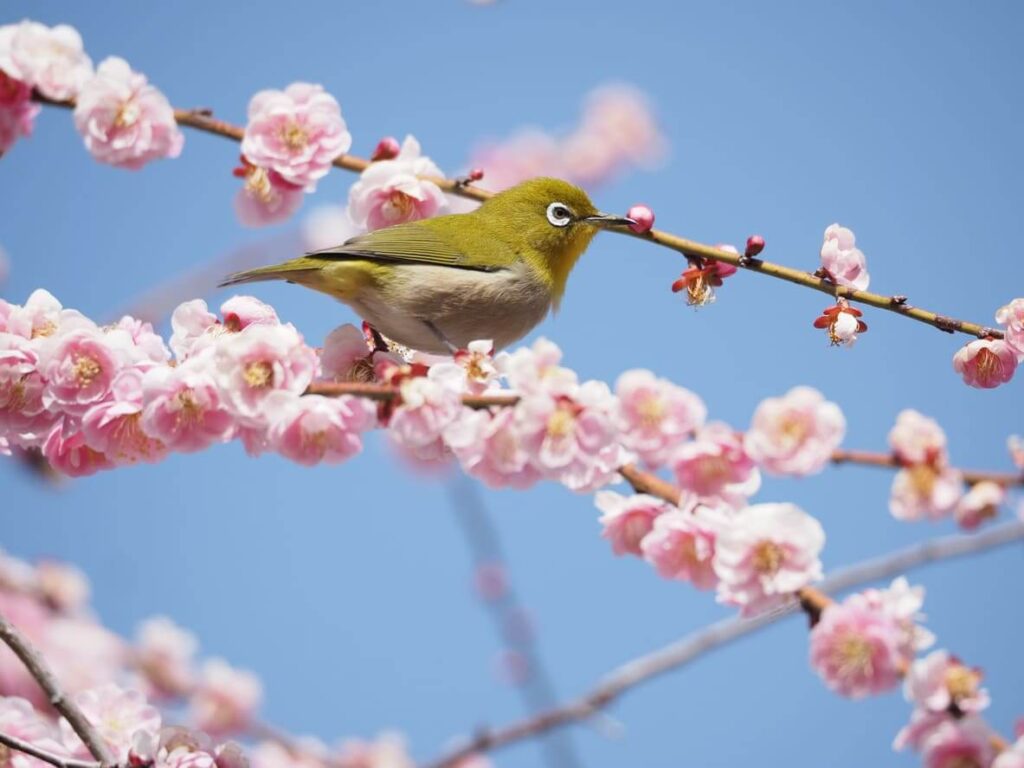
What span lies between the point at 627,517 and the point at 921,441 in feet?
2.30

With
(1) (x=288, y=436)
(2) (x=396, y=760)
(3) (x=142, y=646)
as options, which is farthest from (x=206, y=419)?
(3) (x=142, y=646)

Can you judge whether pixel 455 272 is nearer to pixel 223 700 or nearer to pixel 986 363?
pixel 986 363

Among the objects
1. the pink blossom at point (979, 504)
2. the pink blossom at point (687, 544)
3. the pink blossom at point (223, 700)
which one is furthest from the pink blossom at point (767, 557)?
the pink blossom at point (223, 700)

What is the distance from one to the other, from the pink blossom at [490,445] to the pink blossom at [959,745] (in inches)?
39.7

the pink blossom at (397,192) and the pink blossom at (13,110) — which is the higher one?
the pink blossom at (13,110)

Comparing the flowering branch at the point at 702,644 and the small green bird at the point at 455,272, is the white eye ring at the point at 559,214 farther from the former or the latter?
the flowering branch at the point at 702,644

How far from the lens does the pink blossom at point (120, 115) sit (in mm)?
3559

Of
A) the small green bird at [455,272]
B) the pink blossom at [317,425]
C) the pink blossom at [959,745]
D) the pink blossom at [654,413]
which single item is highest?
the small green bird at [455,272]

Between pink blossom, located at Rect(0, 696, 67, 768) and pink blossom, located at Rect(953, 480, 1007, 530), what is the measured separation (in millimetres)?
2419

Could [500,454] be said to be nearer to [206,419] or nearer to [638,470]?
[638,470]

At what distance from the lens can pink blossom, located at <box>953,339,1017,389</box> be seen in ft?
9.40

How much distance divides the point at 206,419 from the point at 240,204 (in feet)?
5.33

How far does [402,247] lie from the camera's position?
12.0 feet

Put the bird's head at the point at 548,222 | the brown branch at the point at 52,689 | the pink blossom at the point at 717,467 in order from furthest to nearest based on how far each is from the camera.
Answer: the bird's head at the point at 548,222 → the brown branch at the point at 52,689 → the pink blossom at the point at 717,467
